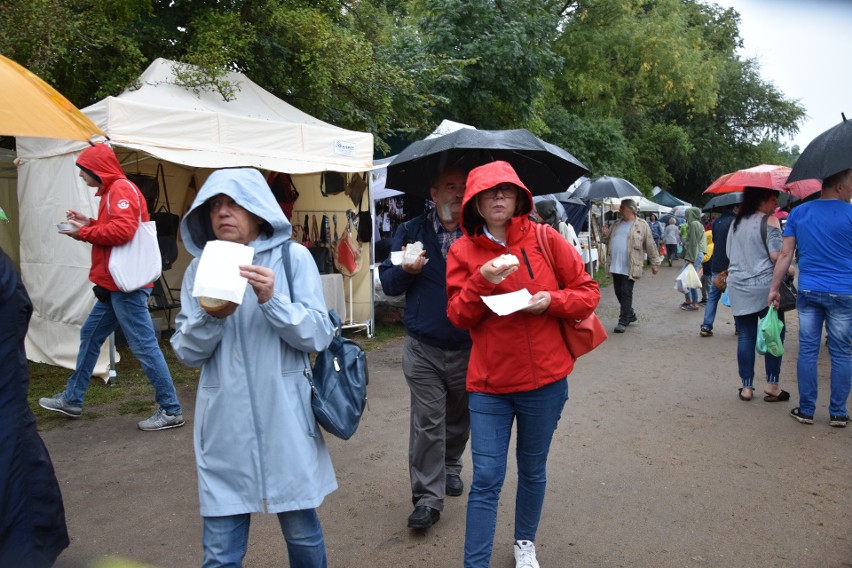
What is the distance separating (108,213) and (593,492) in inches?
153

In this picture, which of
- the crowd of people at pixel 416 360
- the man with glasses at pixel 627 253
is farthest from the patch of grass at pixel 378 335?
the crowd of people at pixel 416 360

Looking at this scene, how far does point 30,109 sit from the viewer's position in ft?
11.0

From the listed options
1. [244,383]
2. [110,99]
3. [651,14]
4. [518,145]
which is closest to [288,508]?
[244,383]

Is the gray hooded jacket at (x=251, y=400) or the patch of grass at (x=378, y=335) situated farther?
the patch of grass at (x=378, y=335)

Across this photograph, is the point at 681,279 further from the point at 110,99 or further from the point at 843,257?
the point at 110,99

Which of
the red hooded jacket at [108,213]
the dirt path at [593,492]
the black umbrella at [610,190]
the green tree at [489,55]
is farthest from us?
the green tree at [489,55]

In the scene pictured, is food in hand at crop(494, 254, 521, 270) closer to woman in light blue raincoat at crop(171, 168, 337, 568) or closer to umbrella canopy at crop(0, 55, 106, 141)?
woman in light blue raincoat at crop(171, 168, 337, 568)

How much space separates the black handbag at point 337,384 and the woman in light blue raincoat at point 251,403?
4cm

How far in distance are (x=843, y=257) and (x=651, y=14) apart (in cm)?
2189

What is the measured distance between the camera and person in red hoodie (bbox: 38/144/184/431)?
5262mm

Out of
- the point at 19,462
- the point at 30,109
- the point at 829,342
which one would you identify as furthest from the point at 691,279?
the point at 19,462

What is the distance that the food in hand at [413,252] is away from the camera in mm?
3672

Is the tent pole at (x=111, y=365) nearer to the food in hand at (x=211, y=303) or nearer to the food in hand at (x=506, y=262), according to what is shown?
the food in hand at (x=211, y=303)

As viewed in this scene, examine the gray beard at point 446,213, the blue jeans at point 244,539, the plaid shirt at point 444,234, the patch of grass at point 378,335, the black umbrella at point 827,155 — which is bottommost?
the patch of grass at point 378,335
